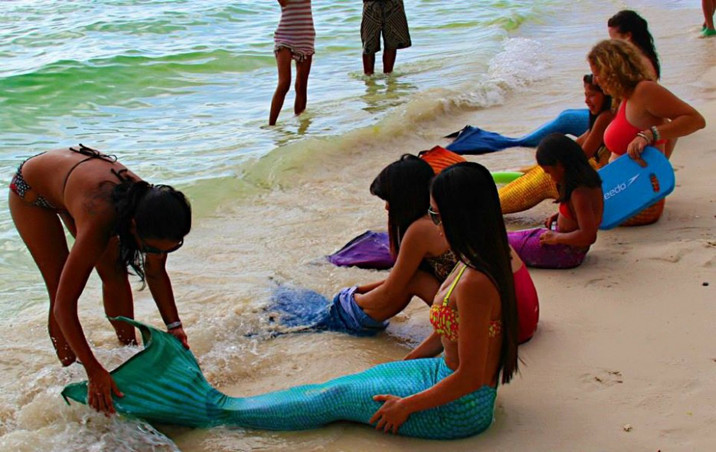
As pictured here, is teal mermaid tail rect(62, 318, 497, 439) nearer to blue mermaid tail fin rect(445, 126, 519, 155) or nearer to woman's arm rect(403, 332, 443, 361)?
woman's arm rect(403, 332, 443, 361)

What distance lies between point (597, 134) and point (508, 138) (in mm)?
1780

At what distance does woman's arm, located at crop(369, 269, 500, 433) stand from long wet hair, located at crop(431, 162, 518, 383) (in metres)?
0.04

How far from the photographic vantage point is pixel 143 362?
296 centimetres

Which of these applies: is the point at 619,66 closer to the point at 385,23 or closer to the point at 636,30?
the point at 636,30

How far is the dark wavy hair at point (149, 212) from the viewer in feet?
9.11

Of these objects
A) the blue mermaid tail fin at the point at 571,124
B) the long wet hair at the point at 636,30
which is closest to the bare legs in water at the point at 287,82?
the blue mermaid tail fin at the point at 571,124

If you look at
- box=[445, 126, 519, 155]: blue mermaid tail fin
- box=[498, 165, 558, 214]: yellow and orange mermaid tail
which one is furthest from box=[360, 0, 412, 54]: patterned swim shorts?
box=[498, 165, 558, 214]: yellow and orange mermaid tail

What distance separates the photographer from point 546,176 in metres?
4.89

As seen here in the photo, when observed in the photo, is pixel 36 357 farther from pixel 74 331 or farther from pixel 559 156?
pixel 559 156

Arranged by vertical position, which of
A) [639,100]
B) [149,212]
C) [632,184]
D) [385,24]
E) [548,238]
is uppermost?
[149,212]

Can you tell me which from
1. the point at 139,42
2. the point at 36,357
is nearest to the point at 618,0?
the point at 139,42

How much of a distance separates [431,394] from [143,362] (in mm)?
1050

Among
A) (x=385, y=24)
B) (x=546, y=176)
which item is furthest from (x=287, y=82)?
(x=546, y=176)

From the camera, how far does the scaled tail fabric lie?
249 inches
